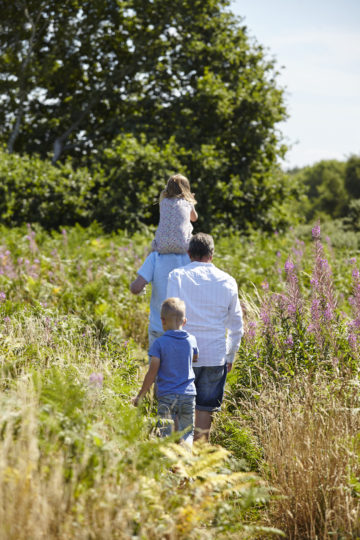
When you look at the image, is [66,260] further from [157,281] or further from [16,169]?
[16,169]

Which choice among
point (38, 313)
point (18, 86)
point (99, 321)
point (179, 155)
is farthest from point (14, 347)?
point (18, 86)

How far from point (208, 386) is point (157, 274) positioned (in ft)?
3.49

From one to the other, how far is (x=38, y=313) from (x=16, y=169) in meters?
7.59

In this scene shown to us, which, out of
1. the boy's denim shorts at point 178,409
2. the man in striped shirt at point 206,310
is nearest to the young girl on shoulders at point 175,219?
the man in striped shirt at point 206,310

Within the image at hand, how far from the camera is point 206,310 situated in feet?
13.1

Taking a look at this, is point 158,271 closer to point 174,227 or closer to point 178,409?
point 174,227

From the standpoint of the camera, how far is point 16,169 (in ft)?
39.4

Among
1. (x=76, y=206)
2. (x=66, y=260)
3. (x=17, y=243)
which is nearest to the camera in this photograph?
(x=66, y=260)

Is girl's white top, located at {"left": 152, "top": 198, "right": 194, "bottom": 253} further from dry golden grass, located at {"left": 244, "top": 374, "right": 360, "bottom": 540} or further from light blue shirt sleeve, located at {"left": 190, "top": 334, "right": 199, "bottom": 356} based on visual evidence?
dry golden grass, located at {"left": 244, "top": 374, "right": 360, "bottom": 540}

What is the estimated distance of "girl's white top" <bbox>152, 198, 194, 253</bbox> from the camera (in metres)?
4.48

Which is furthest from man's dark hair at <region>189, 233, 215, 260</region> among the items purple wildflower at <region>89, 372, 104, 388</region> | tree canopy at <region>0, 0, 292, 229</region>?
tree canopy at <region>0, 0, 292, 229</region>

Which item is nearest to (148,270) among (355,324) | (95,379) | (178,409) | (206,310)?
(206,310)

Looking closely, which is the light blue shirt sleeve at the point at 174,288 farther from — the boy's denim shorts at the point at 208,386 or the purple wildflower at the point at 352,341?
the purple wildflower at the point at 352,341

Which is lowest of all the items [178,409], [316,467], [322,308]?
[316,467]
